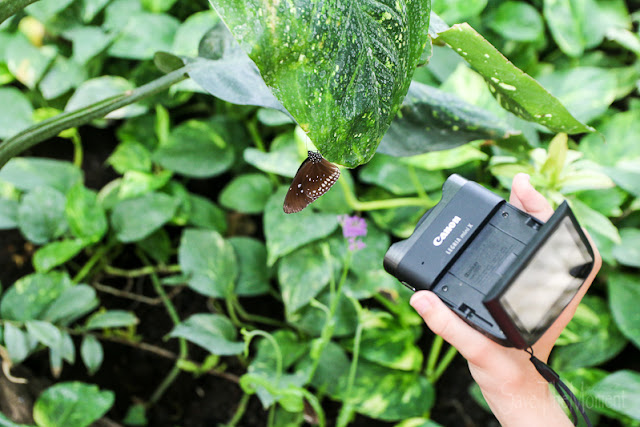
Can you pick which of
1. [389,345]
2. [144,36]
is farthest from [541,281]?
[144,36]

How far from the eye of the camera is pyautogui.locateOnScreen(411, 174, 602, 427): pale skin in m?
0.59

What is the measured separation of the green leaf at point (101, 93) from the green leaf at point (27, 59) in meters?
0.16

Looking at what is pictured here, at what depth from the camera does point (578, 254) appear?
583mm

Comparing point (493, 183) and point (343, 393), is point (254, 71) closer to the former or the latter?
point (343, 393)

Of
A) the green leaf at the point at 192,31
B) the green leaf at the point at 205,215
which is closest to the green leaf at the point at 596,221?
the green leaf at the point at 205,215

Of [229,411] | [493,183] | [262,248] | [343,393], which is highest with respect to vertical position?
[493,183]

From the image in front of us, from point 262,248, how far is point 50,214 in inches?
18.1

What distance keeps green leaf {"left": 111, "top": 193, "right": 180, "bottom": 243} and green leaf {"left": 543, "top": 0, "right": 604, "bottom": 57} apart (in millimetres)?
1013

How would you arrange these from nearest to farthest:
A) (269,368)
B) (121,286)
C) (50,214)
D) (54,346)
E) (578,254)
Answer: (578,254)
(54,346)
(269,368)
(50,214)
(121,286)

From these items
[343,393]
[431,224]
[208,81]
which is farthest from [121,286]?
[431,224]

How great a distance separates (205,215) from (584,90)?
0.93 meters

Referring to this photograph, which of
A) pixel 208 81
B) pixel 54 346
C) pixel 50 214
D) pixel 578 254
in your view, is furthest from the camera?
pixel 50 214

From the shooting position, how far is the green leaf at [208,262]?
108cm

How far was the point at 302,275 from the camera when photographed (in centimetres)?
105
